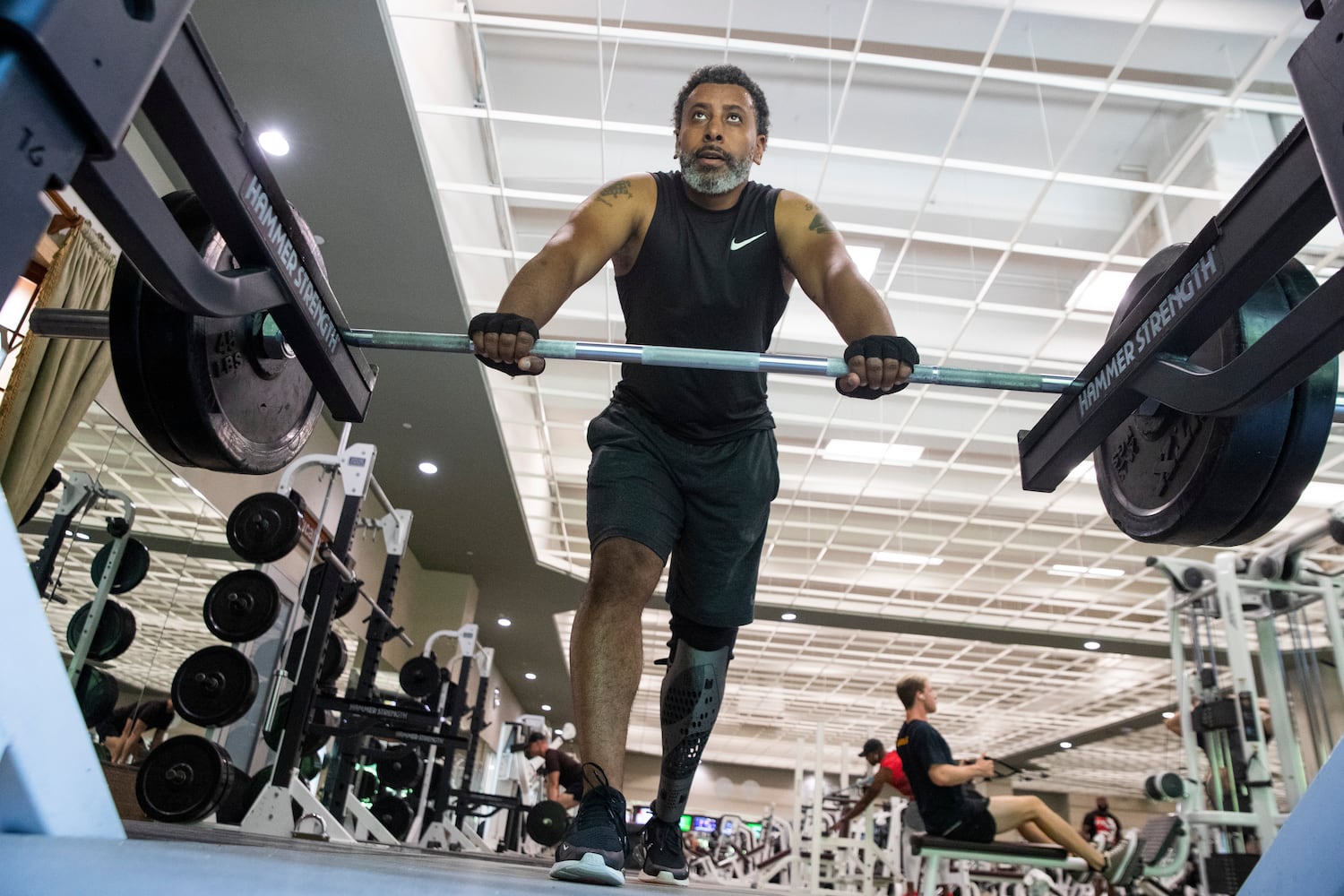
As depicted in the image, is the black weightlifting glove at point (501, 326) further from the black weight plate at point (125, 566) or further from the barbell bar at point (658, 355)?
the black weight plate at point (125, 566)

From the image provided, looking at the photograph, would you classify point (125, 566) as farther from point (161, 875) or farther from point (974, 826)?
point (161, 875)

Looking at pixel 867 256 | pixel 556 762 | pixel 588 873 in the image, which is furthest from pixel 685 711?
pixel 556 762

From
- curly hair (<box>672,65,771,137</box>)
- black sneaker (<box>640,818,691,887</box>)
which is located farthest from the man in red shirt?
curly hair (<box>672,65,771,137</box>)

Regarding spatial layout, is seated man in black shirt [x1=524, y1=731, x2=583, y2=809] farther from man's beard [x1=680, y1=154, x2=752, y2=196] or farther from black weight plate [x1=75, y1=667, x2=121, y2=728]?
man's beard [x1=680, y1=154, x2=752, y2=196]

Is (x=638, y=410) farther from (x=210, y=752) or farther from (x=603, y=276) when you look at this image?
(x=603, y=276)

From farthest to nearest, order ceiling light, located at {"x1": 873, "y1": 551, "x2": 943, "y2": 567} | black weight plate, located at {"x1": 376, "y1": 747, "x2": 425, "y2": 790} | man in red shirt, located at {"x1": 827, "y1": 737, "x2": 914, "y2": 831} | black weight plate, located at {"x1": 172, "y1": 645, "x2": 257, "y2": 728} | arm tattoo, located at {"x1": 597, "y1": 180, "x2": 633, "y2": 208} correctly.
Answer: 1. ceiling light, located at {"x1": 873, "y1": 551, "x2": 943, "y2": 567}
2. black weight plate, located at {"x1": 376, "y1": 747, "x2": 425, "y2": 790}
3. man in red shirt, located at {"x1": 827, "y1": 737, "x2": 914, "y2": 831}
4. black weight plate, located at {"x1": 172, "y1": 645, "x2": 257, "y2": 728}
5. arm tattoo, located at {"x1": 597, "y1": 180, "x2": 633, "y2": 208}

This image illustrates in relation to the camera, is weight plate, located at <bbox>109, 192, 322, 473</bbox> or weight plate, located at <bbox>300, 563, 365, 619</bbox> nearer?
weight plate, located at <bbox>109, 192, 322, 473</bbox>

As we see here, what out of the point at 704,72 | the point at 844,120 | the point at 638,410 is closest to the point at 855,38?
the point at 844,120

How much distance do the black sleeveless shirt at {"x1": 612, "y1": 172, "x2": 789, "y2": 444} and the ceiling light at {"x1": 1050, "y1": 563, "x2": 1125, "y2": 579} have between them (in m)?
9.35

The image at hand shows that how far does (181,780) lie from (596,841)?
3.23m

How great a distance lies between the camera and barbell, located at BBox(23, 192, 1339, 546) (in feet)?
3.65

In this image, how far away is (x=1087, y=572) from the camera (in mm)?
10008

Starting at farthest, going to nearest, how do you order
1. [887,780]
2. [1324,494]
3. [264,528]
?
1. [1324,494]
2. [887,780]
3. [264,528]

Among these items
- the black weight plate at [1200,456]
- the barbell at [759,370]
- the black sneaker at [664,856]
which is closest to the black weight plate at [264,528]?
the barbell at [759,370]
